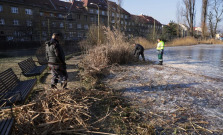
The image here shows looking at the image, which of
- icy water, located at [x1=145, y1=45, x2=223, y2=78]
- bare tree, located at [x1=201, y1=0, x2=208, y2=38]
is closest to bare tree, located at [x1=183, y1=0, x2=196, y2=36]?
bare tree, located at [x1=201, y1=0, x2=208, y2=38]

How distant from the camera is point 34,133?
2.31 metres

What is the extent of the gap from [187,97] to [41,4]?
42.9 m

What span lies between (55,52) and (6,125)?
251 cm

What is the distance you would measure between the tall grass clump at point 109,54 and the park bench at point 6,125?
4390mm

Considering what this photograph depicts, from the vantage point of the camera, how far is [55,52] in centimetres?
433

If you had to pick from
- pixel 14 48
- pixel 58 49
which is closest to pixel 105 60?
pixel 58 49

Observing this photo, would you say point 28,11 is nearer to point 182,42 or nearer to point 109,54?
point 182,42

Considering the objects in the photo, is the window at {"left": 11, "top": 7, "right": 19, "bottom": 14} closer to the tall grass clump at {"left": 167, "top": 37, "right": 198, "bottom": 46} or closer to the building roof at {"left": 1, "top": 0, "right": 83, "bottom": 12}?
the building roof at {"left": 1, "top": 0, "right": 83, "bottom": 12}

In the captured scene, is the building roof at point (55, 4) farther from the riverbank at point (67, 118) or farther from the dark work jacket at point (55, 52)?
the riverbank at point (67, 118)

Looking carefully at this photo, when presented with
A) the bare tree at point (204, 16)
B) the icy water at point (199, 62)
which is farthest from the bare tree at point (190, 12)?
the icy water at point (199, 62)

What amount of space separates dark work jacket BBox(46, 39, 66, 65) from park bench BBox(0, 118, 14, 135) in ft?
7.57

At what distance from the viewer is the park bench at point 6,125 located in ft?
6.63

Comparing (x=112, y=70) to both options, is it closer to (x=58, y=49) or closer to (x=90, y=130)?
(x=58, y=49)

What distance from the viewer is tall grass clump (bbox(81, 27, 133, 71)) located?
288 inches
